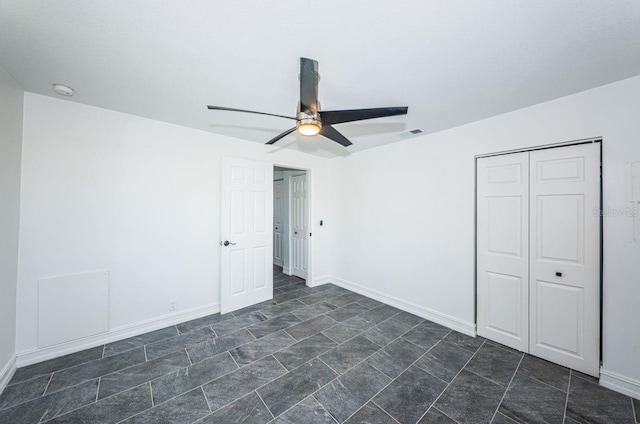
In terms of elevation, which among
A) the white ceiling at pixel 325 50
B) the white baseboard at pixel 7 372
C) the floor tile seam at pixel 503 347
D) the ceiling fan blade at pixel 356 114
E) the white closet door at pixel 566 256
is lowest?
the floor tile seam at pixel 503 347

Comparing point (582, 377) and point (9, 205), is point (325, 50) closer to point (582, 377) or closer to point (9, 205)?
point (9, 205)

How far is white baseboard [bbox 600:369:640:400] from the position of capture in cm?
193

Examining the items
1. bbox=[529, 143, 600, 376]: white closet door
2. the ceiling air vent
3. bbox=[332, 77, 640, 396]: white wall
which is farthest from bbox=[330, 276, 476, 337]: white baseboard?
the ceiling air vent

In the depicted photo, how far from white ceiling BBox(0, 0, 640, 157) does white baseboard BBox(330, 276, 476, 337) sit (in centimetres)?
252

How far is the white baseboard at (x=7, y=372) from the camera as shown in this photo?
6.43ft

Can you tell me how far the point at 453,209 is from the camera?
3.06 metres

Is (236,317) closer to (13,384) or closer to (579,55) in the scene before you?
(13,384)

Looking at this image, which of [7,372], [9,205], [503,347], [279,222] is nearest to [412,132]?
[503,347]

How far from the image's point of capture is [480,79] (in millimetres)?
1948

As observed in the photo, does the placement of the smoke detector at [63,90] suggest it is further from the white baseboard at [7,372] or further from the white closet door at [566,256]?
the white closet door at [566,256]

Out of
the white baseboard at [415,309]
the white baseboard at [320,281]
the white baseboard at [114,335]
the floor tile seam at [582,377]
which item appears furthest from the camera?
the white baseboard at [320,281]

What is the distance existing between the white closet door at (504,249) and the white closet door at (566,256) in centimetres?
8

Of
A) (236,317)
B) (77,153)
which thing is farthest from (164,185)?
(236,317)

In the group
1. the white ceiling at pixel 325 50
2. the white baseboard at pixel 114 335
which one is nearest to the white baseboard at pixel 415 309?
the white baseboard at pixel 114 335
